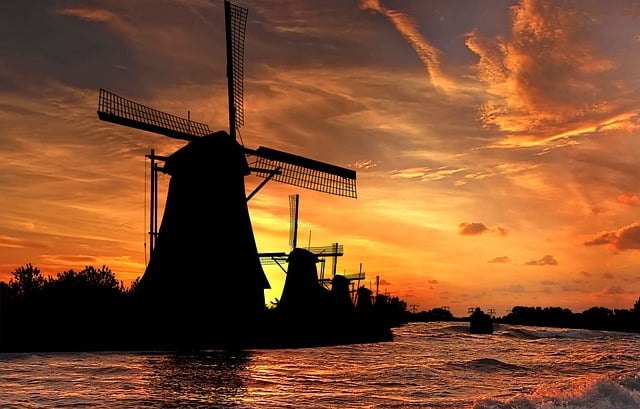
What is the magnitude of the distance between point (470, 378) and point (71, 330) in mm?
22574

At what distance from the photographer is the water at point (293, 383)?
16.2 meters

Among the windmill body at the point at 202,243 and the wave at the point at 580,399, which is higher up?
the windmill body at the point at 202,243

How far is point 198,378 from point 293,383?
3339 mm

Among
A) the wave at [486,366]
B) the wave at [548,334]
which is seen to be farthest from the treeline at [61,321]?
the wave at [548,334]

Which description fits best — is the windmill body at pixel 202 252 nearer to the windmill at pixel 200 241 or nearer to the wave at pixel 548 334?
the windmill at pixel 200 241

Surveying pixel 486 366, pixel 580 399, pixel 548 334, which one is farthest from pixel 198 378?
pixel 548 334

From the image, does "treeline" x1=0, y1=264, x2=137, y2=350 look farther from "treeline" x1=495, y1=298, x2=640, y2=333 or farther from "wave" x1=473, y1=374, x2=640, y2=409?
"treeline" x1=495, y1=298, x2=640, y2=333

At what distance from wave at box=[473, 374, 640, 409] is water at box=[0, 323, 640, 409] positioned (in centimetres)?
2

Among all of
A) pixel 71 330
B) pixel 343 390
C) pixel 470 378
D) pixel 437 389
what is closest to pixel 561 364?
pixel 470 378

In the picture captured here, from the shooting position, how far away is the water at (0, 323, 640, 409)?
640 inches

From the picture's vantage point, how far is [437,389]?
21312 millimetres

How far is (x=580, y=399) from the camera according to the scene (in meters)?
15.5

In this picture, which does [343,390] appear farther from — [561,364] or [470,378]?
[561,364]

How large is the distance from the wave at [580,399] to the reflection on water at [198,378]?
21.3 ft
